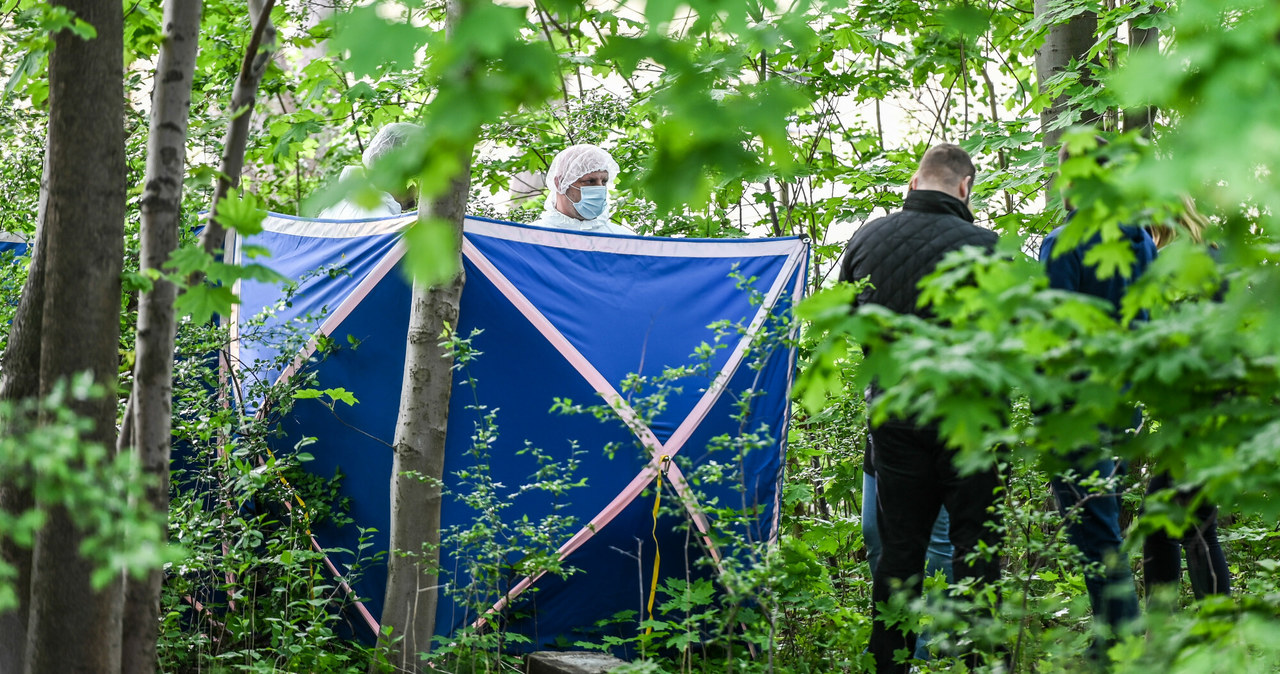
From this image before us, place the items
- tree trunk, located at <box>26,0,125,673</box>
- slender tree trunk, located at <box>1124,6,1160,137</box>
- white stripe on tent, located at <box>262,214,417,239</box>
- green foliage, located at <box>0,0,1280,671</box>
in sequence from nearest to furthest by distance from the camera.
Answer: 1. green foliage, located at <box>0,0,1280,671</box>
2. tree trunk, located at <box>26,0,125,673</box>
3. white stripe on tent, located at <box>262,214,417,239</box>
4. slender tree trunk, located at <box>1124,6,1160,137</box>

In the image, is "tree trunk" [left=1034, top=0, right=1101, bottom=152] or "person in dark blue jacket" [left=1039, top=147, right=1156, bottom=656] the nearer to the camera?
"person in dark blue jacket" [left=1039, top=147, right=1156, bottom=656]

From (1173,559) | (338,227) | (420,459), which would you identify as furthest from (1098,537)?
(338,227)

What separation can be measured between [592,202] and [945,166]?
6.82 feet

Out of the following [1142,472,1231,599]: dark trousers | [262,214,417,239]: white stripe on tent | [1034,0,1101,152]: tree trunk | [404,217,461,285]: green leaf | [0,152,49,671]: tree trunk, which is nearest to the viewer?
[404,217,461,285]: green leaf

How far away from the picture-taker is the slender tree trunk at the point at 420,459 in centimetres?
378

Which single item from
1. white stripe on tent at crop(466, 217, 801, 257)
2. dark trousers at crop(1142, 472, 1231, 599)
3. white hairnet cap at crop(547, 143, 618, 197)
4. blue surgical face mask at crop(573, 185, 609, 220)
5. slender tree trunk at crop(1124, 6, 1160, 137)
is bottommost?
dark trousers at crop(1142, 472, 1231, 599)

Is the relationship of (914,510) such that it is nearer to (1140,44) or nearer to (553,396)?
(553,396)

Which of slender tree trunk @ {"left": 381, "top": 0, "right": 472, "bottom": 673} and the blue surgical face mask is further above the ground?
the blue surgical face mask

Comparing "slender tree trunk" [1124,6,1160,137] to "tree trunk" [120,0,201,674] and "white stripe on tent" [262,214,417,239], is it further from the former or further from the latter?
"tree trunk" [120,0,201,674]

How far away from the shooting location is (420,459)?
3789mm

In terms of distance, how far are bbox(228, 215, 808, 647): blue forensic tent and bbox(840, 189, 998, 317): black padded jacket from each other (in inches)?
25.3

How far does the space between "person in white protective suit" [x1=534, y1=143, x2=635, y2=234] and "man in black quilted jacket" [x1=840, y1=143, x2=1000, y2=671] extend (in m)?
1.90

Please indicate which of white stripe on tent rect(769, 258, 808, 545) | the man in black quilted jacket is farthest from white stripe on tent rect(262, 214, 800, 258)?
the man in black quilted jacket

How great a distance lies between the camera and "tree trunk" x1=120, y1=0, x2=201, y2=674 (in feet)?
8.56
